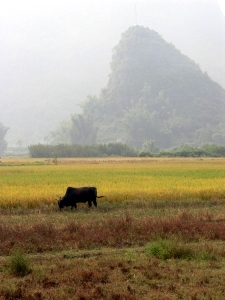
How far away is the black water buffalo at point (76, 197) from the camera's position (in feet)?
53.4

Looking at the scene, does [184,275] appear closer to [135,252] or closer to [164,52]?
[135,252]

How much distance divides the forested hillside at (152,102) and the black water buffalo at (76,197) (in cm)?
9474

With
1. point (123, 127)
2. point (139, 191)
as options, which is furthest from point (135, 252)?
point (123, 127)

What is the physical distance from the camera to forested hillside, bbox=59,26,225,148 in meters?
117

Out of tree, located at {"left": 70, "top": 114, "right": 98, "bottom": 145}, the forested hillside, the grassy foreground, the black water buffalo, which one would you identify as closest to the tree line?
tree, located at {"left": 70, "top": 114, "right": 98, "bottom": 145}

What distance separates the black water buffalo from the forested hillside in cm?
9474

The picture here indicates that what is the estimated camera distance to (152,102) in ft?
460

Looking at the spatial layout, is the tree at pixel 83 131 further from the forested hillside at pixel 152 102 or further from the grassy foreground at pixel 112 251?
the grassy foreground at pixel 112 251

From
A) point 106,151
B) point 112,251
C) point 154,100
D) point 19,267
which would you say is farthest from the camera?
point 154,100

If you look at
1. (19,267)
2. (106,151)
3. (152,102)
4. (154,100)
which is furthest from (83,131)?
(19,267)

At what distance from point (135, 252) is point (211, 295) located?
9.67 feet

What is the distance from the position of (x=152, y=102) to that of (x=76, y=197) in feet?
411

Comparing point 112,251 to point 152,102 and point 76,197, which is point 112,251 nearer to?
point 76,197

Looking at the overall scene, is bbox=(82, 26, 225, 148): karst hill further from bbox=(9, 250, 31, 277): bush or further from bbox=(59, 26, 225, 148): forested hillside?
bbox=(9, 250, 31, 277): bush
